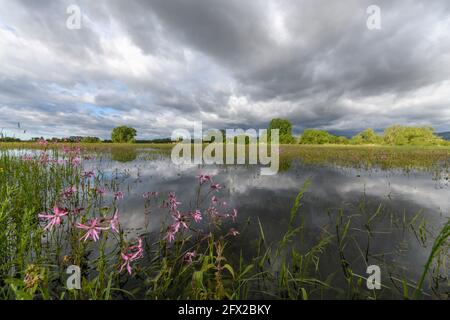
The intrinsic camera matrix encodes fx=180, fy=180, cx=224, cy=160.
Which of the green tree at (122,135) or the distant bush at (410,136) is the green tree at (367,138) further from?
the green tree at (122,135)

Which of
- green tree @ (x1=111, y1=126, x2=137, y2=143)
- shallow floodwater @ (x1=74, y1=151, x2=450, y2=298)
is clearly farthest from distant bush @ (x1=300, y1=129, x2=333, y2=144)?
shallow floodwater @ (x1=74, y1=151, x2=450, y2=298)

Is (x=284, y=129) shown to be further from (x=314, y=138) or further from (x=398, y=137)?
(x=398, y=137)

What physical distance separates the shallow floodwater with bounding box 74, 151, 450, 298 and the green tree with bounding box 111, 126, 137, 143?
92365 mm

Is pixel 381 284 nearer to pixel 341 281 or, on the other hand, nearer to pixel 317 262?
pixel 341 281

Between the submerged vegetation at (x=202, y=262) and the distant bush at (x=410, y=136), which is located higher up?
the distant bush at (x=410, y=136)

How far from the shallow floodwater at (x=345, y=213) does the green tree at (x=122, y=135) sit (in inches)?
3636

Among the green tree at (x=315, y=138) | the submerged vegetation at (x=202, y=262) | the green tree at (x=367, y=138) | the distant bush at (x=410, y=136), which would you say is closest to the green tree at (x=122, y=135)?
the green tree at (x=315, y=138)

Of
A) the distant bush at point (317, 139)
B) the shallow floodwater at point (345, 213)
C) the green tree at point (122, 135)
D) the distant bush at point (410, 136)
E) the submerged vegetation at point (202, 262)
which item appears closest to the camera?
the submerged vegetation at point (202, 262)

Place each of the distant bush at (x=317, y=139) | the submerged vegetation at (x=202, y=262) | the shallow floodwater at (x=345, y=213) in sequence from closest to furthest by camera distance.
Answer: the submerged vegetation at (x=202, y=262)
the shallow floodwater at (x=345, y=213)
the distant bush at (x=317, y=139)

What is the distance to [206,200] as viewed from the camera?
698cm

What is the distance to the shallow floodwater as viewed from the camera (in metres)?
3.56

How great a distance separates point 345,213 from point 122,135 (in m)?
102

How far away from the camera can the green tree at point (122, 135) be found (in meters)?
89.4
